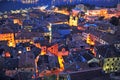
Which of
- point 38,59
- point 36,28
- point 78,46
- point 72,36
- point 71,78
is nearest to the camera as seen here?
point 71,78

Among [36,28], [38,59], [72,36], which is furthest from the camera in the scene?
[36,28]

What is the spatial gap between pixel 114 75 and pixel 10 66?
256 inches

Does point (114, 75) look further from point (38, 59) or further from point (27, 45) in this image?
point (27, 45)

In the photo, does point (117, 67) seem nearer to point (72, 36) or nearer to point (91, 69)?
point (91, 69)

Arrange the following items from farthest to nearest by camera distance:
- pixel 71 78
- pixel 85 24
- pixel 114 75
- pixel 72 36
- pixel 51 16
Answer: pixel 51 16
pixel 85 24
pixel 72 36
pixel 114 75
pixel 71 78

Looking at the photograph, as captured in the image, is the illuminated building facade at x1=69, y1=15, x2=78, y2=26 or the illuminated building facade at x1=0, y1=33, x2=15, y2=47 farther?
the illuminated building facade at x1=69, y1=15, x2=78, y2=26

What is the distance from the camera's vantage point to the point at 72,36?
26.5 metres

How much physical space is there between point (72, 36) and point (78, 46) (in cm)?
411

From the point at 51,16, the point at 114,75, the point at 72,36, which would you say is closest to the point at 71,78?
the point at 114,75

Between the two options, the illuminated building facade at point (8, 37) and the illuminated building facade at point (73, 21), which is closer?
the illuminated building facade at point (8, 37)

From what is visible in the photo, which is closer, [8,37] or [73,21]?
[8,37]

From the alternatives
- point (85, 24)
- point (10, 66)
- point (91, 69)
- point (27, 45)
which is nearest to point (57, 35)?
point (27, 45)

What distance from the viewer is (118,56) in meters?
17.4

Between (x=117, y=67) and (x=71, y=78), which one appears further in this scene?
(x=117, y=67)
